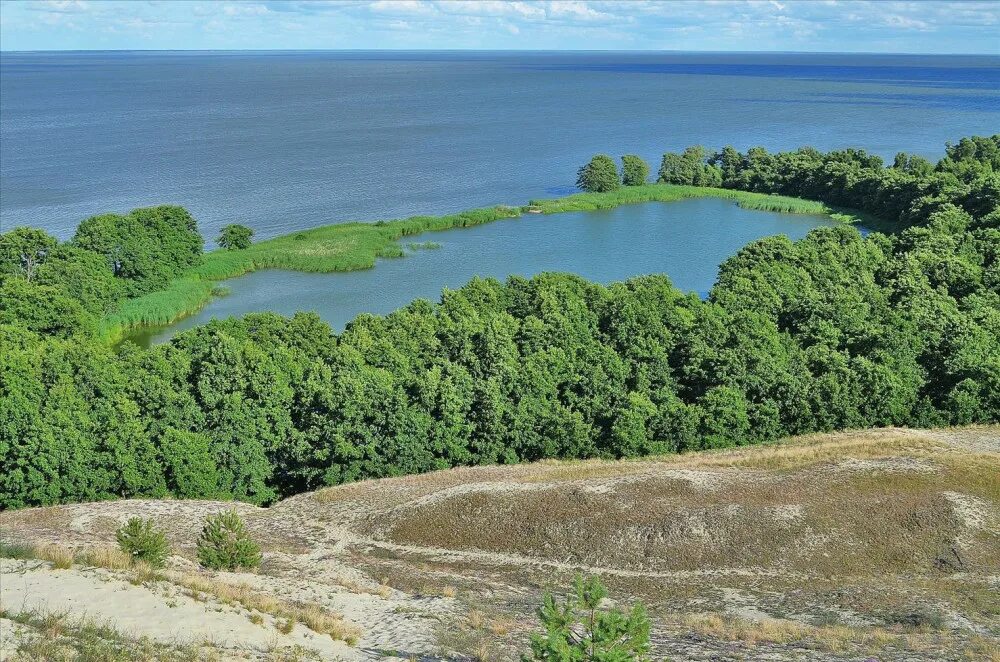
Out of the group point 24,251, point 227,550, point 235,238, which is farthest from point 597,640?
point 235,238

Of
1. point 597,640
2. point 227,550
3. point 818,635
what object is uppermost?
point 597,640

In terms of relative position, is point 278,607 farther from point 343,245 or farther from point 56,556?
point 343,245

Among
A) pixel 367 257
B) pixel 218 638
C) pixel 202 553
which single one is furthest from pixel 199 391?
pixel 367 257

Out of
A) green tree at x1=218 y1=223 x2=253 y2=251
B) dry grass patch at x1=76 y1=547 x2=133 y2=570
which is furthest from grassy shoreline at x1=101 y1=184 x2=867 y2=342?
dry grass patch at x1=76 y1=547 x2=133 y2=570

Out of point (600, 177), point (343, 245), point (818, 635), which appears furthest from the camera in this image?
point (600, 177)

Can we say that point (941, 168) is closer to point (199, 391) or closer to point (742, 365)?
point (742, 365)

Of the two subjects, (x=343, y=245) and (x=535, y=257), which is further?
(x=343, y=245)
